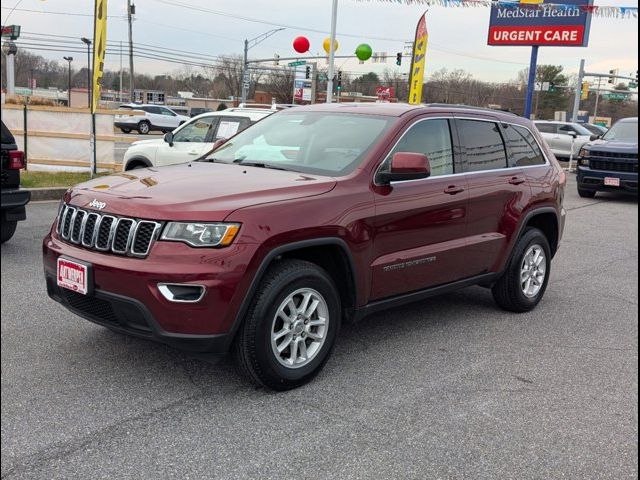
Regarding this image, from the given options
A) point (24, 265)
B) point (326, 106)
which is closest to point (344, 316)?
point (326, 106)

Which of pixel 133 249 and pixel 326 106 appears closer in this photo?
pixel 133 249

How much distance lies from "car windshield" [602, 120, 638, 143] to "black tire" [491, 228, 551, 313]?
10.8m

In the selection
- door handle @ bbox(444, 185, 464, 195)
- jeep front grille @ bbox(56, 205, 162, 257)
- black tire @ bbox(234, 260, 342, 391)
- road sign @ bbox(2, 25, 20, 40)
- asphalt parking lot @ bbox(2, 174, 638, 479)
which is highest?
road sign @ bbox(2, 25, 20, 40)

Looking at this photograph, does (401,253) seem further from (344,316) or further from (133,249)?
(133,249)

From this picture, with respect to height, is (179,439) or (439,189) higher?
(439,189)

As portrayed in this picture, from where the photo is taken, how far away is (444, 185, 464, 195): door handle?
194 inches

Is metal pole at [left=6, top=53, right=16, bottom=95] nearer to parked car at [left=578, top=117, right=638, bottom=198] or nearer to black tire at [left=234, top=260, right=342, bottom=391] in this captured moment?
parked car at [left=578, top=117, right=638, bottom=198]

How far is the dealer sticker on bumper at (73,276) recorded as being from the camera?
3.69 m

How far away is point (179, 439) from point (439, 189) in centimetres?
263

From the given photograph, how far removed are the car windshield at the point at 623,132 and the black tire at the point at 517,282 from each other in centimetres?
1085

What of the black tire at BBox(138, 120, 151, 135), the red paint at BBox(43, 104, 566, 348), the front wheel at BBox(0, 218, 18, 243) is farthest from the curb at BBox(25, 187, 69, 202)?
the black tire at BBox(138, 120, 151, 135)

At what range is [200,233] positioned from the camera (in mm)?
3541

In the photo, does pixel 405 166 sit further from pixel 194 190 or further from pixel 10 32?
pixel 10 32

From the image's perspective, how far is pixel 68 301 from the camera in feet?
12.9
